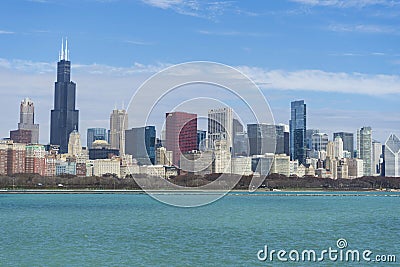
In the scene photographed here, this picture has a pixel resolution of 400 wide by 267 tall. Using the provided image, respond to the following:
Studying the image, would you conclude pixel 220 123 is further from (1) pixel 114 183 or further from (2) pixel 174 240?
(1) pixel 114 183

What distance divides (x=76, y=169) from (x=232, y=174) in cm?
8731

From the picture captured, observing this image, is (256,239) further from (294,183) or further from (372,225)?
(294,183)

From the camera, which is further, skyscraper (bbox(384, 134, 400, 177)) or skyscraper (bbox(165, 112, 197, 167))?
skyscraper (bbox(384, 134, 400, 177))

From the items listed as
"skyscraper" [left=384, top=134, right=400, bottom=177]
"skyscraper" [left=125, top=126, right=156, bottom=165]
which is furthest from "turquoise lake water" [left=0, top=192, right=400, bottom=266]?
"skyscraper" [left=384, top=134, right=400, bottom=177]

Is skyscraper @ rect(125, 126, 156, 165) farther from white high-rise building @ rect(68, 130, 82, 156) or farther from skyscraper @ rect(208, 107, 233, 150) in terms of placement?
white high-rise building @ rect(68, 130, 82, 156)

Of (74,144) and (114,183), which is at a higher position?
(74,144)

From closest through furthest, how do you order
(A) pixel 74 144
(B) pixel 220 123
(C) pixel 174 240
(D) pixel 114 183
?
(C) pixel 174 240
(B) pixel 220 123
(D) pixel 114 183
(A) pixel 74 144

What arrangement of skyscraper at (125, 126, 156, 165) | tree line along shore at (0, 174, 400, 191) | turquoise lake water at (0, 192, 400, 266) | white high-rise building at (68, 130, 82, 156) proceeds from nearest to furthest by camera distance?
turquoise lake water at (0, 192, 400, 266) → skyscraper at (125, 126, 156, 165) → tree line along shore at (0, 174, 400, 191) → white high-rise building at (68, 130, 82, 156)

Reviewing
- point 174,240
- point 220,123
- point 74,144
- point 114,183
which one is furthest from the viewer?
point 74,144

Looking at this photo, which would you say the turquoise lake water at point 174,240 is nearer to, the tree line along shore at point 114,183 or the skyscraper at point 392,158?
the tree line along shore at point 114,183

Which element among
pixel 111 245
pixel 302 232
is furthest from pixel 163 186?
pixel 111 245

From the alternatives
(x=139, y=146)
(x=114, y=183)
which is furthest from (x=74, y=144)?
(x=139, y=146)

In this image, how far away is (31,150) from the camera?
13688 centimetres

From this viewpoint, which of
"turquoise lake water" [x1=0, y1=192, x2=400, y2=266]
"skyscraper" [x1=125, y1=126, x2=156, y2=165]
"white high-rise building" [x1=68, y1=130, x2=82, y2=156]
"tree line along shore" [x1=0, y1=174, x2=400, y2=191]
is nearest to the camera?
"turquoise lake water" [x1=0, y1=192, x2=400, y2=266]
